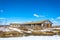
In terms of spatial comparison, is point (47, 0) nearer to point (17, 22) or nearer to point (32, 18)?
point (32, 18)

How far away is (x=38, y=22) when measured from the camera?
12.5 ft

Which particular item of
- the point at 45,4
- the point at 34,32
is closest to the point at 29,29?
the point at 34,32

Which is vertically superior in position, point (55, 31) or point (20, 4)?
point (20, 4)

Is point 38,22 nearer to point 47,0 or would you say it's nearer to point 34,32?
point 34,32

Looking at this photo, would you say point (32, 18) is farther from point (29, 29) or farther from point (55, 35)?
point (55, 35)

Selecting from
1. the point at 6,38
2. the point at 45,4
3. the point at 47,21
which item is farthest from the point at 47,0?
the point at 6,38

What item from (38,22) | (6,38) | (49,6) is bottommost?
(6,38)

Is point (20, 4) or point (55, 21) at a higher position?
point (20, 4)

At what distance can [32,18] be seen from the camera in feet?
12.6

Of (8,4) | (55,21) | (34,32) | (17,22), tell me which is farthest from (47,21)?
(8,4)

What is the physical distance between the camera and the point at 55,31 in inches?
153

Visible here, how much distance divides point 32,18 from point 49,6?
22.1 inches

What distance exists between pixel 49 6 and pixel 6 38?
4.61 feet

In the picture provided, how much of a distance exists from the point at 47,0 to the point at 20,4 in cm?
73
